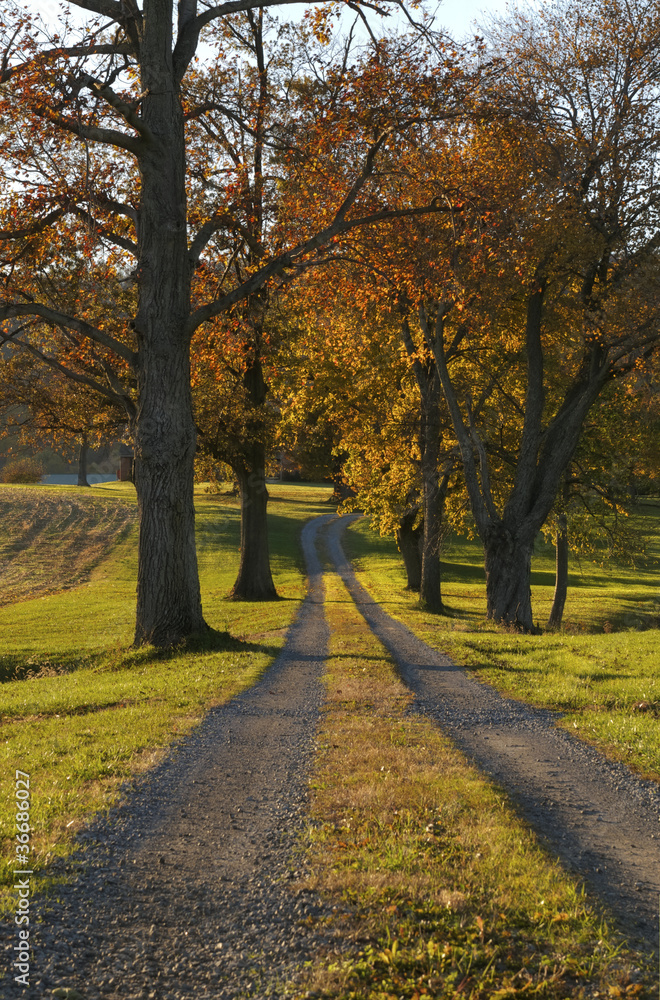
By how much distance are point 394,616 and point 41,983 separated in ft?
66.4

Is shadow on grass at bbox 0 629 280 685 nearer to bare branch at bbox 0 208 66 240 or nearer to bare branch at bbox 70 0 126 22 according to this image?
bare branch at bbox 0 208 66 240

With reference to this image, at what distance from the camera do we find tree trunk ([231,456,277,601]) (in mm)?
27406

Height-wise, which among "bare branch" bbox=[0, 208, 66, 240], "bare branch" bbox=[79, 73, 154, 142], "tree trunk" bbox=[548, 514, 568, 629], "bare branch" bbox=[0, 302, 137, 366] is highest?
"bare branch" bbox=[79, 73, 154, 142]

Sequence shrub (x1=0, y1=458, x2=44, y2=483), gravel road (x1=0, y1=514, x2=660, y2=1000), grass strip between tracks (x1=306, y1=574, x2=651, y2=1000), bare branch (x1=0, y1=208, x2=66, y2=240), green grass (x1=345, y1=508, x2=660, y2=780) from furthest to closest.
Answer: shrub (x1=0, y1=458, x2=44, y2=483), bare branch (x1=0, y1=208, x2=66, y2=240), green grass (x1=345, y1=508, x2=660, y2=780), gravel road (x1=0, y1=514, x2=660, y2=1000), grass strip between tracks (x1=306, y1=574, x2=651, y2=1000)

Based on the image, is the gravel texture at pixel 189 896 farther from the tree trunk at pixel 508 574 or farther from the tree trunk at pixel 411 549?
the tree trunk at pixel 411 549

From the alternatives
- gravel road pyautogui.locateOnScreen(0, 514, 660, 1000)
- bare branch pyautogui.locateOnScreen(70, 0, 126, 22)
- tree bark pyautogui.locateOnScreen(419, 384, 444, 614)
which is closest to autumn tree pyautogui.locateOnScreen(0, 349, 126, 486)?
bare branch pyautogui.locateOnScreen(70, 0, 126, 22)

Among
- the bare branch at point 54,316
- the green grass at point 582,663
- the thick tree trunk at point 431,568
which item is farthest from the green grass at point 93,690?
the bare branch at point 54,316

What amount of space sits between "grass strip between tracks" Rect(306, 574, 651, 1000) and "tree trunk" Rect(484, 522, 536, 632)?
14.3m

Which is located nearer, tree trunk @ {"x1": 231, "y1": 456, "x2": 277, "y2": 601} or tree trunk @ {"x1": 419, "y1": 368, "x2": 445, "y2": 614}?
tree trunk @ {"x1": 419, "y1": 368, "x2": 445, "y2": 614}

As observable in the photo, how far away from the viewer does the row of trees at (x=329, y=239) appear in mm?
14000

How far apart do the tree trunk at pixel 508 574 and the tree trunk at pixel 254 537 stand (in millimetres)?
9422

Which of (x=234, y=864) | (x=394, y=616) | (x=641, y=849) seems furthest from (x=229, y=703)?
(x=394, y=616)

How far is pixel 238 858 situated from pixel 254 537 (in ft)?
75.9

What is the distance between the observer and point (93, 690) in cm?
1150
